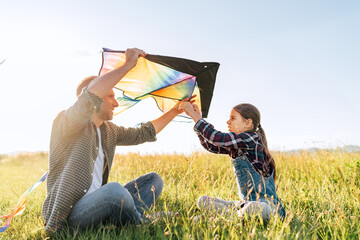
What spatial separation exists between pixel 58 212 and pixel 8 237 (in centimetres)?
121

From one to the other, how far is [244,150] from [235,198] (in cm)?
126

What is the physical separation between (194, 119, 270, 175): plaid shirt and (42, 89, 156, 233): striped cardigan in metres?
1.22

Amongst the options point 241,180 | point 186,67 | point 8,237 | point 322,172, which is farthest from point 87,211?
point 322,172

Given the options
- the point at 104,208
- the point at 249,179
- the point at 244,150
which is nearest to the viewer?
the point at 104,208

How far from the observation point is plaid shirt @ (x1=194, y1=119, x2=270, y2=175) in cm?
336

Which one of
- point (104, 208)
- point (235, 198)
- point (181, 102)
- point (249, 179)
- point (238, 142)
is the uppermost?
point (181, 102)

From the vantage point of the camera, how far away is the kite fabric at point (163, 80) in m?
3.51

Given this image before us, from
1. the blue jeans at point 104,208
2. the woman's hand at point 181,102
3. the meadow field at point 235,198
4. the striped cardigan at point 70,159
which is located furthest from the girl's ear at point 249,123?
the striped cardigan at point 70,159

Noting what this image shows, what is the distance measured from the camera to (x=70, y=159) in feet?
9.16

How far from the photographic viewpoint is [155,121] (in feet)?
12.7

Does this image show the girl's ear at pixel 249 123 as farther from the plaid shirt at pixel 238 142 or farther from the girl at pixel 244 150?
the plaid shirt at pixel 238 142

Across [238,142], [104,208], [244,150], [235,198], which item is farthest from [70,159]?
[235,198]

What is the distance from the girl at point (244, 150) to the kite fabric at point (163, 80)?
370 mm

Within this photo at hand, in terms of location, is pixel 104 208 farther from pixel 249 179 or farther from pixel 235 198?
pixel 235 198
